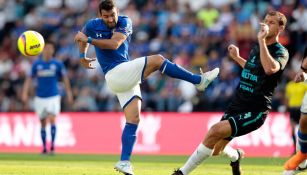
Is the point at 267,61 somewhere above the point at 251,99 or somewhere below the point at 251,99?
above

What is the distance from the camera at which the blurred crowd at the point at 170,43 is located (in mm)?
23172

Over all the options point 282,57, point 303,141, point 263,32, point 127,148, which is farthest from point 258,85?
point 127,148

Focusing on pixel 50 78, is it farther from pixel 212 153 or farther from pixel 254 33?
pixel 212 153

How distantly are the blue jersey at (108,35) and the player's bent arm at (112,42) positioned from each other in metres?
0.11

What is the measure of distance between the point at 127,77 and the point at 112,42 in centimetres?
54

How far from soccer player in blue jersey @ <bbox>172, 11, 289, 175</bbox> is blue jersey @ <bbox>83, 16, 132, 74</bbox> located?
194 centimetres

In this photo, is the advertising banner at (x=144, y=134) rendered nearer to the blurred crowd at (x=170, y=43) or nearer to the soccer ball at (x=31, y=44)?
the blurred crowd at (x=170, y=43)

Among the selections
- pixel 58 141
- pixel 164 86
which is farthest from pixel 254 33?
pixel 58 141

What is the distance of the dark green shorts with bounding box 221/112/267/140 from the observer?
33.6 feet

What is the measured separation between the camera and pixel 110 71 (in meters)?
11.5

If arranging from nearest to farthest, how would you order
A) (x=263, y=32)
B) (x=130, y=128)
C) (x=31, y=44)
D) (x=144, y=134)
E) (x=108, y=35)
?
1. (x=263, y=32)
2. (x=130, y=128)
3. (x=108, y=35)
4. (x=31, y=44)
5. (x=144, y=134)

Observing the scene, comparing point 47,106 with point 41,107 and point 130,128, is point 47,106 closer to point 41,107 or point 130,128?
point 41,107

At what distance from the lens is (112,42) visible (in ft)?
37.0

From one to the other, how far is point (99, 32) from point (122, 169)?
2.13 meters
